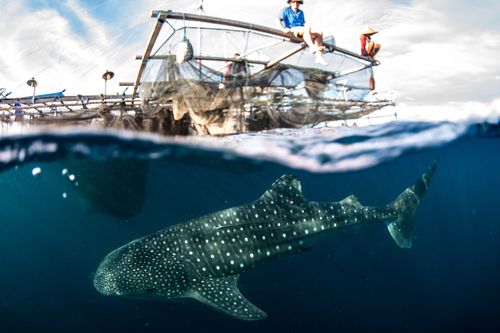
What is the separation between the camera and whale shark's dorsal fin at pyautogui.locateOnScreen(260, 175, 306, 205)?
7.23 m

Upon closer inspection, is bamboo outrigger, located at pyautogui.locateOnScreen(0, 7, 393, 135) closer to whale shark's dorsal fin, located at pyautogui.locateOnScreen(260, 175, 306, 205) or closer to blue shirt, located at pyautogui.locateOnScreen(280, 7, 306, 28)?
blue shirt, located at pyautogui.locateOnScreen(280, 7, 306, 28)

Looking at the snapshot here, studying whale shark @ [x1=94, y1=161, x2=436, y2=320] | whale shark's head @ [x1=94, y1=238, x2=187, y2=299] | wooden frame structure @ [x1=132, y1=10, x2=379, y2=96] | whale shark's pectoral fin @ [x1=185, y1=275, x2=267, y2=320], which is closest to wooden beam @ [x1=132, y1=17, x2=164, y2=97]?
wooden frame structure @ [x1=132, y1=10, x2=379, y2=96]

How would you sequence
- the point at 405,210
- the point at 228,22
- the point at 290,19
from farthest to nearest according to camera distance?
1. the point at 405,210
2. the point at 290,19
3. the point at 228,22

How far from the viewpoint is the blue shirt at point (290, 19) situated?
315 inches

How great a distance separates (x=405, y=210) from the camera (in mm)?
9023

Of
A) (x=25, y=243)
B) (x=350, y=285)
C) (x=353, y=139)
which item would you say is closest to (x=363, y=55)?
(x=353, y=139)

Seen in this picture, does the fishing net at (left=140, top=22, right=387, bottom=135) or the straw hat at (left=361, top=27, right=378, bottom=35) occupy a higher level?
the straw hat at (left=361, top=27, right=378, bottom=35)

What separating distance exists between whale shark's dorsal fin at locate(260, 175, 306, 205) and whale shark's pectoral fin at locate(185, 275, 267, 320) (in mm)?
1928

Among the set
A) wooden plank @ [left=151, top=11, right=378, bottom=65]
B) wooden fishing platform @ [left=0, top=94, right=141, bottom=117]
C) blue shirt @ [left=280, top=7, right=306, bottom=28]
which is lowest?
wooden fishing platform @ [left=0, top=94, right=141, bottom=117]

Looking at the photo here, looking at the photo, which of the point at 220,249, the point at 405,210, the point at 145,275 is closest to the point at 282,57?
the point at 220,249

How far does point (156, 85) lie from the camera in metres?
7.88

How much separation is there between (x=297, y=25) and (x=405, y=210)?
5964 mm

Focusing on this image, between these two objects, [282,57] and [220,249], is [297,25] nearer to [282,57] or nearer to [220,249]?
[282,57]

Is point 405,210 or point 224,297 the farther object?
point 405,210
